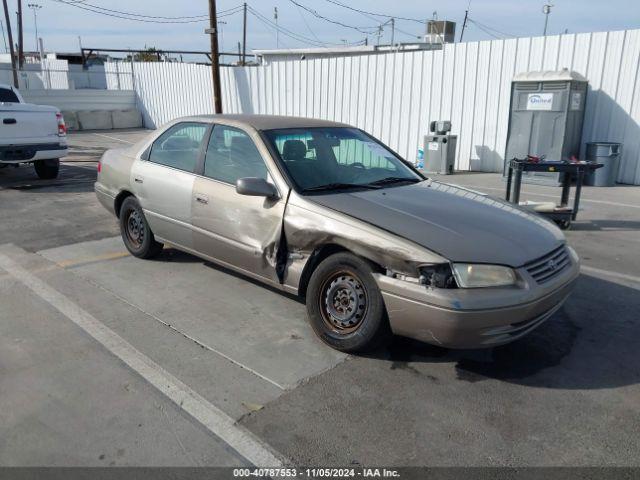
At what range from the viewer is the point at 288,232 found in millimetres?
3920

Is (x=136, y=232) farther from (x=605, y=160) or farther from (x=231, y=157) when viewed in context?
(x=605, y=160)

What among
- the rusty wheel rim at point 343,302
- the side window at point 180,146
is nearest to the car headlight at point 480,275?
the rusty wheel rim at point 343,302

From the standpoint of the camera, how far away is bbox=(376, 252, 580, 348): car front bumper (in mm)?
3102

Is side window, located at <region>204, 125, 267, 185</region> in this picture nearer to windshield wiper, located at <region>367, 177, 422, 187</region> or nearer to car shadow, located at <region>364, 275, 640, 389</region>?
windshield wiper, located at <region>367, 177, 422, 187</region>

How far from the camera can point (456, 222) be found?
3596 millimetres

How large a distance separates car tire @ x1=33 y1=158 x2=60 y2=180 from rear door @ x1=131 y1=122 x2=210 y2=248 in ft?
21.8

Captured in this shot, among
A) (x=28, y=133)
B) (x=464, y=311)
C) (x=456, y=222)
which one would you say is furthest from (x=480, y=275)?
(x=28, y=133)

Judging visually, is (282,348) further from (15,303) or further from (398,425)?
(15,303)

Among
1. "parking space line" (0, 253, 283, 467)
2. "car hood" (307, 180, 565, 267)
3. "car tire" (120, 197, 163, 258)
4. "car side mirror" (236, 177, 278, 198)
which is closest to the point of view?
"parking space line" (0, 253, 283, 467)

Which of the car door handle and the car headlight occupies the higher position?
the car door handle

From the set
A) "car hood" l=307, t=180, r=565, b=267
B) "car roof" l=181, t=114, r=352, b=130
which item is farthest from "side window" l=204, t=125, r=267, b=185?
"car hood" l=307, t=180, r=565, b=267

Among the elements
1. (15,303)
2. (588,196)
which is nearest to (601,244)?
(588,196)

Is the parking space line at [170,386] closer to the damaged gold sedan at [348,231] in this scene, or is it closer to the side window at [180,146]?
the damaged gold sedan at [348,231]

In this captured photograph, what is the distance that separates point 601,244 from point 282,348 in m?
4.75
